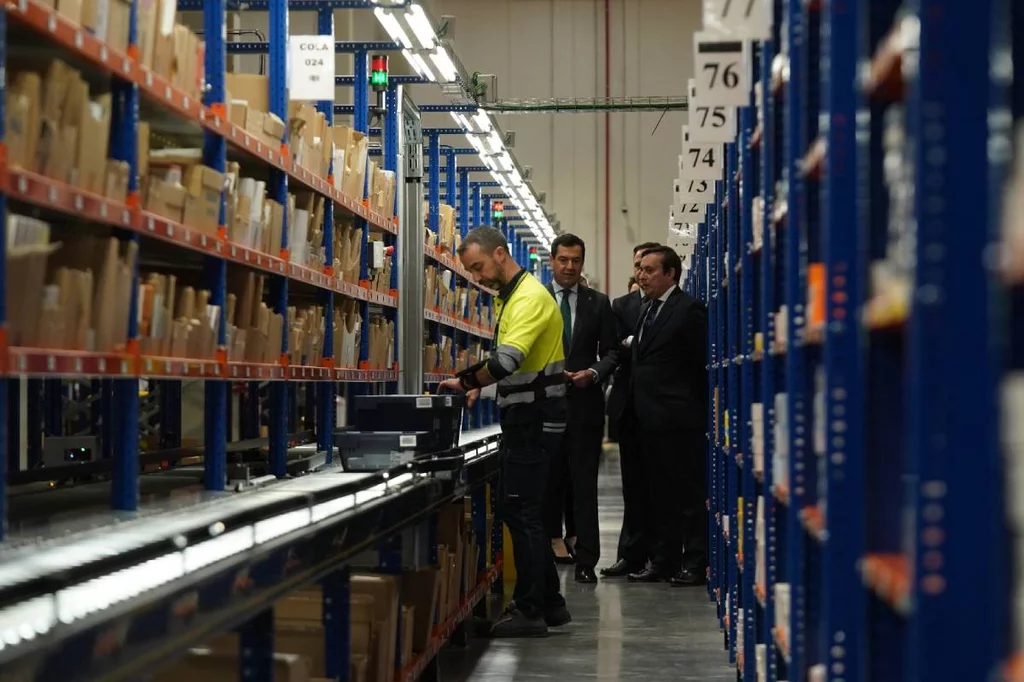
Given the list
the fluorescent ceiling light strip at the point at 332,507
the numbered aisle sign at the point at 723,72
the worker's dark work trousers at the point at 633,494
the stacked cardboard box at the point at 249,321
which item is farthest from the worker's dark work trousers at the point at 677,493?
the numbered aisle sign at the point at 723,72

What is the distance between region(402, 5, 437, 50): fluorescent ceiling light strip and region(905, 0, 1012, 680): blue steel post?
5.79 m

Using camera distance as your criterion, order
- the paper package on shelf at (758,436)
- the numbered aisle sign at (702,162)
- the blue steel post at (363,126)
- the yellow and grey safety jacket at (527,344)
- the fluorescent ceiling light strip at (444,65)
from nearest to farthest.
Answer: the paper package on shelf at (758,436) → the numbered aisle sign at (702,162) → the yellow and grey safety jacket at (527,344) → the blue steel post at (363,126) → the fluorescent ceiling light strip at (444,65)

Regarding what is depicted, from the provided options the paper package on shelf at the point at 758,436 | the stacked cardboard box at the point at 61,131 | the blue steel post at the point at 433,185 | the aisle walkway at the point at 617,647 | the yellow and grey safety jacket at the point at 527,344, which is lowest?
the aisle walkway at the point at 617,647

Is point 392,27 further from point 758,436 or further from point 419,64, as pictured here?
point 758,436

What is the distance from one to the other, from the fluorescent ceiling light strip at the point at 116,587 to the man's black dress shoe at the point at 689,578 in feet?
20.1

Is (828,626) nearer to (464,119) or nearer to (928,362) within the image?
(928,362)

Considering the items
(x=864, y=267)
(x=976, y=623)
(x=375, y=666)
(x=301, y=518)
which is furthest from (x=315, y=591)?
(x=976, y=623)

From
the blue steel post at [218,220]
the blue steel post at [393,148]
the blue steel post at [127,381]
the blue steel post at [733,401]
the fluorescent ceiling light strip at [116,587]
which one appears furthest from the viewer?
the blue steel post at [393,148]

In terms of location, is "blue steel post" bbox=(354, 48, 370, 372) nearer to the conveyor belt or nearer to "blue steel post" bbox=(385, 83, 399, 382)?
"blue steel post" bbox=(385, 83, 399, 382)

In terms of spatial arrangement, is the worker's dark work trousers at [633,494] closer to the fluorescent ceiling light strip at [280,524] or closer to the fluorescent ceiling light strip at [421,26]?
the fluorescent ceiling light strip at [421,26]

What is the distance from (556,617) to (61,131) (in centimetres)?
433

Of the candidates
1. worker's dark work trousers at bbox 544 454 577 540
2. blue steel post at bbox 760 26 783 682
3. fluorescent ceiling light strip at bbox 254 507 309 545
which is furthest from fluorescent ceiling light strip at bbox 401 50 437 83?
fluorescent ceiling light strip at bbox 254 507 309 545

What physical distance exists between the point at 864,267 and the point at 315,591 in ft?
11.0

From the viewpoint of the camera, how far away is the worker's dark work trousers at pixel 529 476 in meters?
6.52
